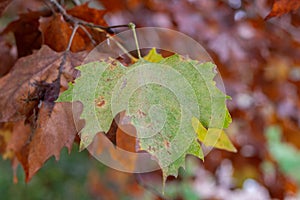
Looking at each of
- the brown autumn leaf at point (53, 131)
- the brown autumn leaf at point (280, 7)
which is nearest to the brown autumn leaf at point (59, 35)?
the brown autumn leaf at point (53, 131)

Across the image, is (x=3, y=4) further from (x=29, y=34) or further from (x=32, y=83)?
(x=32, y=83)

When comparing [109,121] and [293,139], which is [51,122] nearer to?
[109,121]

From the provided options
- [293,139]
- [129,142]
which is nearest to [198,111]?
[129,142]

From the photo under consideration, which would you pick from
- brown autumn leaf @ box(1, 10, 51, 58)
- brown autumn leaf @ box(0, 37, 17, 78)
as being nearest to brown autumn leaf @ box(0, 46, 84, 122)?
brown autumn leaf @ box(1, 10, 51, 58)

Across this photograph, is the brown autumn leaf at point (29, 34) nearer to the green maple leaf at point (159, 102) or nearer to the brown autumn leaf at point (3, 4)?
the brown autumn leaf at point (3, 4)

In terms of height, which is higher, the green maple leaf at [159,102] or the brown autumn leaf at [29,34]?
the green maple leaf at [159,102]
